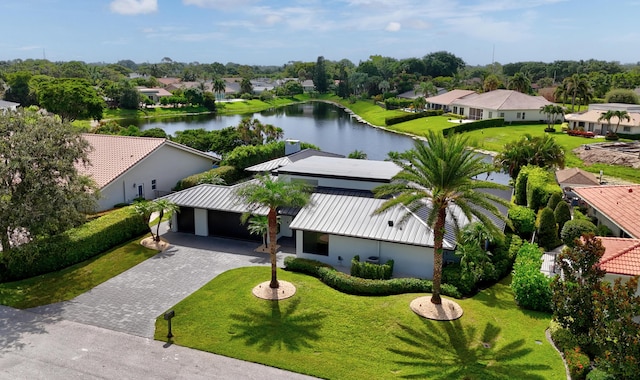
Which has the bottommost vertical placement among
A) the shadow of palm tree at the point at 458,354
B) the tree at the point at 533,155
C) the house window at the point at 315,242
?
the shadow of palm tree at the point at 458,354

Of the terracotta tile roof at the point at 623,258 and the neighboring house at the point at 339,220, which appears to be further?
the neighboring house at the point at 339,220

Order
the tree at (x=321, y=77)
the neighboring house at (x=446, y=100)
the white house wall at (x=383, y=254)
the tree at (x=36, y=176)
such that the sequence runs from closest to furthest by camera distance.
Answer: the tree at (x=36, y=176)
the white house wall at (x=383, y=254)
the neighboring house at (x=446, y=100)
the tree at (x=321, y=77)

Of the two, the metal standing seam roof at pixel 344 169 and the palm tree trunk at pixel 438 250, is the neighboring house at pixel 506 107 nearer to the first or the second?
the metal standing seam roof at pixel 344 169

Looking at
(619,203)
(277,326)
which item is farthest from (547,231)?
(277,326)

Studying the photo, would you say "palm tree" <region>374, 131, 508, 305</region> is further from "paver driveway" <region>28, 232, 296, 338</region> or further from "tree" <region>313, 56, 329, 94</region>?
"tree" <region>313, 56, 329, 94</region>

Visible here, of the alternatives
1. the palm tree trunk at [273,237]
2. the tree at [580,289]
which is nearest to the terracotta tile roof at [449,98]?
the palm tree trunk at [273,237]

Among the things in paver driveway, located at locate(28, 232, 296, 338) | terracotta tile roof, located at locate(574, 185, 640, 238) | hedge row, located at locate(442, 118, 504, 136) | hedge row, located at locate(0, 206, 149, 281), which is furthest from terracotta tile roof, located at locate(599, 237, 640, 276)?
hedge row, located at locate(442, 118, 504, 136)
